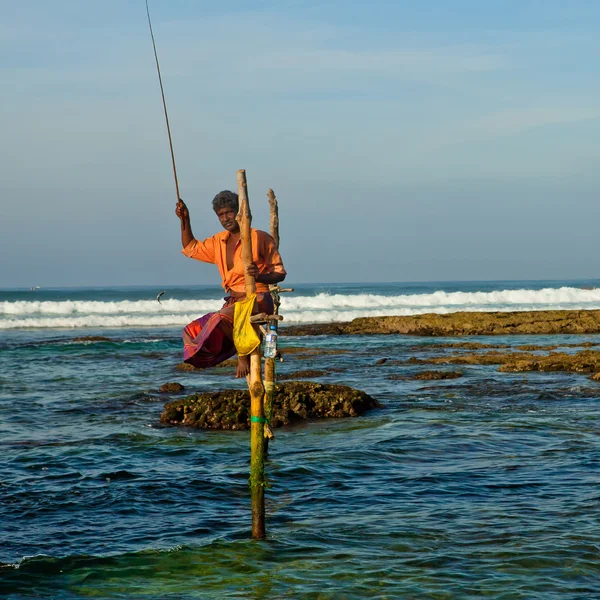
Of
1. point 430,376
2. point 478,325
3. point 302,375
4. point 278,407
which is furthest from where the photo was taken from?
point 478,325

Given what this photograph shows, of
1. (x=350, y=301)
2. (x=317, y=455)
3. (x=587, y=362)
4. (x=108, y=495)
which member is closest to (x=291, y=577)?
(x=108, y=495)

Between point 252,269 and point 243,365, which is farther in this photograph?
point 243,365

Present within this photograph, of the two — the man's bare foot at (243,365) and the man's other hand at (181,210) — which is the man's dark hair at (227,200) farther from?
the man's bare foot at (243,365)

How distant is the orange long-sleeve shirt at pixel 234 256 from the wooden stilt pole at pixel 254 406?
0.74ft

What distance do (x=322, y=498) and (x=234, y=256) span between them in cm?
354

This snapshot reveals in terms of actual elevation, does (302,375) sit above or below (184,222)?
below

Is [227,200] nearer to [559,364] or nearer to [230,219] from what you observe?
[230,219]

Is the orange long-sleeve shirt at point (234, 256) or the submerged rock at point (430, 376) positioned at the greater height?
the orange long-sleeve shirt at point (234, 256)

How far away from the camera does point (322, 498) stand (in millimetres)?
10312

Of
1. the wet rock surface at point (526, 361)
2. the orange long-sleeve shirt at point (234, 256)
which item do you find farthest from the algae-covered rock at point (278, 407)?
the wet rock surface at point (526, 361)

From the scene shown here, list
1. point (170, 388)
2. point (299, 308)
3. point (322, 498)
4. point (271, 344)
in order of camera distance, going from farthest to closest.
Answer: point (299, 308)
point (170, 388)
point (322, 498)
point (271, 344)

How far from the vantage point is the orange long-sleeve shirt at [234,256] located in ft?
26.7

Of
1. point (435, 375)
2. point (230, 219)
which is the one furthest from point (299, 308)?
point (230, 219)

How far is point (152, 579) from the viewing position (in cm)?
784
